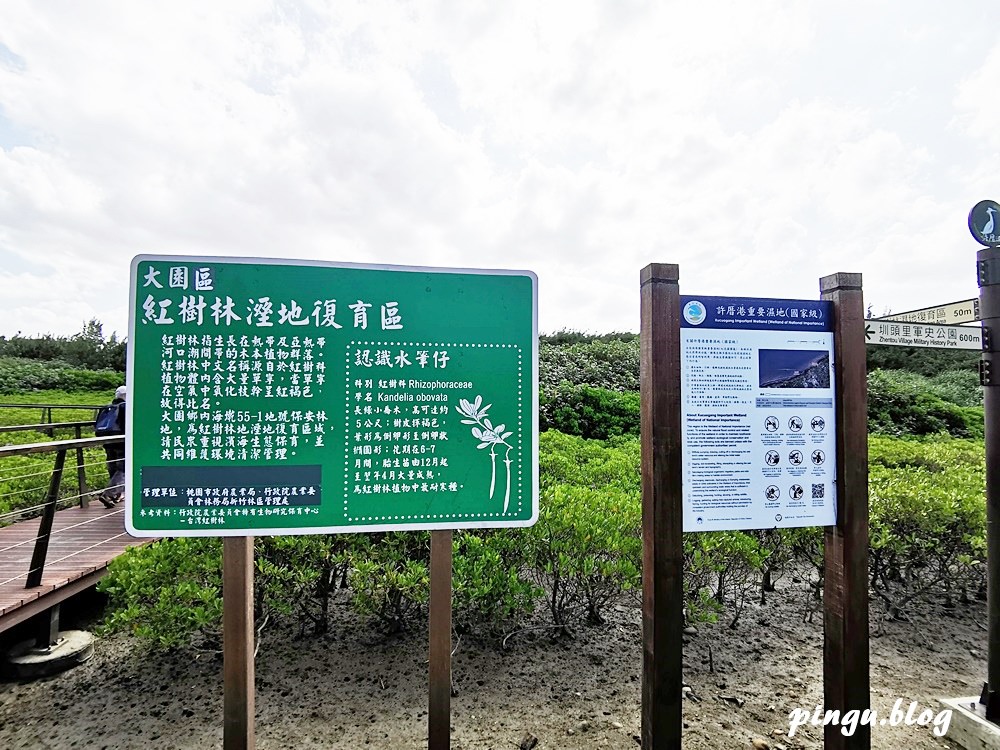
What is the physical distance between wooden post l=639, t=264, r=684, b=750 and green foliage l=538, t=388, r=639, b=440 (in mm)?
6872

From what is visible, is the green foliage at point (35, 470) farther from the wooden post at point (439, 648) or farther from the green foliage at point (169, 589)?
the wooden post at point (439, 648)

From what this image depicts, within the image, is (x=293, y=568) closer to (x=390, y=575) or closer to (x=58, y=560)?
(x=390, y=575)

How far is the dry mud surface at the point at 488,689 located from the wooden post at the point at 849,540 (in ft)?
2.03

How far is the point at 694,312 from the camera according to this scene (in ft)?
7.98

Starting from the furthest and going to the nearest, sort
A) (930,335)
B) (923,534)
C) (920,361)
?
1. (920,361)
2. (923,534)
3. (930,335)

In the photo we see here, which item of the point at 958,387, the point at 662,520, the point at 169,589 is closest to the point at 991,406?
the point at 662,520

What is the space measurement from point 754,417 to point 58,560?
5.10 meters

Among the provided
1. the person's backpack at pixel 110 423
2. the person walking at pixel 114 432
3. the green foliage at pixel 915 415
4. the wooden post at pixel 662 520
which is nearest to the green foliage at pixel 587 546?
the wooden post at pixel 662 520

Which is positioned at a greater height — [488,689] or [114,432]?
[114,432]

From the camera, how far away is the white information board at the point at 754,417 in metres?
2.41

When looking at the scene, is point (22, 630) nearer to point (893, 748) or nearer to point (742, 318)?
point (742, 318)

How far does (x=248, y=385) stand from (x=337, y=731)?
205 cm

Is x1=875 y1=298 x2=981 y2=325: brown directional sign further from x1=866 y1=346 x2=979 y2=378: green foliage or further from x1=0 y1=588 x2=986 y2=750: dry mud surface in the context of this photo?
x1=866 y1=346 x2=979 y2=378: green foliage

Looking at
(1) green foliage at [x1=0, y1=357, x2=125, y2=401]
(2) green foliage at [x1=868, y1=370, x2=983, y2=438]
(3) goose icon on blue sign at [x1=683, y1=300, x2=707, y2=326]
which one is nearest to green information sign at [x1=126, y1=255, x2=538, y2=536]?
(3) goose icon on blue sign at [x1=683, y1=300, x2=707, y2=326]
